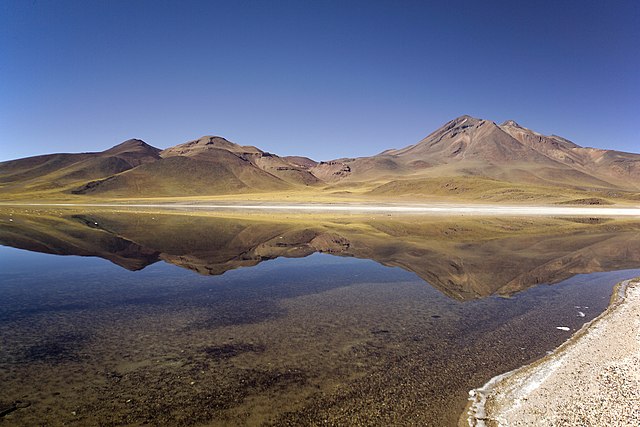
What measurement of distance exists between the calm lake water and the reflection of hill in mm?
238

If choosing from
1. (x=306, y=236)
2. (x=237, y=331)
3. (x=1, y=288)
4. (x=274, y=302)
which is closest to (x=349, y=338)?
(x=237, y=331)

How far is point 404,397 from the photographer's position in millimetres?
7055

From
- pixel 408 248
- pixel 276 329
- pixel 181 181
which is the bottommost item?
pixel 276 329

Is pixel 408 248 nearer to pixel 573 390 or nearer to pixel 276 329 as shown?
pixel 276 329

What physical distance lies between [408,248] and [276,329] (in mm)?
15485

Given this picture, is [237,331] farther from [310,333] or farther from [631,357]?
[631,357]

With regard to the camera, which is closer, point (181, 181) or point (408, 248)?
point (408, 248)

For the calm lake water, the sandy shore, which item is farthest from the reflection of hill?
the sandy shore

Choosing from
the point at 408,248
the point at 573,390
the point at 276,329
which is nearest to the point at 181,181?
the point at 408,248

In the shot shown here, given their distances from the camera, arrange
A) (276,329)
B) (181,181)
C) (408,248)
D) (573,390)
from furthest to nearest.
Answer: (181,181) → (408,248) → (276,329) → (573,390)

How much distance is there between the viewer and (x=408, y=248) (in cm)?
2447

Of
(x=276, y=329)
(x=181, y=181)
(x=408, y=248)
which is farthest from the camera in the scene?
(x=181, y=181)

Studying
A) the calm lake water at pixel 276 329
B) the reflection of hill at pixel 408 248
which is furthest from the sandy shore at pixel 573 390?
the reflection of hill at pixel 408 248

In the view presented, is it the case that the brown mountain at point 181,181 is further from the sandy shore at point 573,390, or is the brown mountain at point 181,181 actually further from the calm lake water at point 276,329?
the sandy shore at point 573,390
